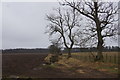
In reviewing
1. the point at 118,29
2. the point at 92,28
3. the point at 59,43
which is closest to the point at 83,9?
the point at 92,28

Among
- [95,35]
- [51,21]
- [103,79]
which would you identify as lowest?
[103,79]

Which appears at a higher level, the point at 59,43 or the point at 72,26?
the point at 72,26

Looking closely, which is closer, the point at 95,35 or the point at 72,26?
the point at 95,35

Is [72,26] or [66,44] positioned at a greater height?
[72,26]

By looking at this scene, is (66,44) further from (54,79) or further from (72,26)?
(54,79)

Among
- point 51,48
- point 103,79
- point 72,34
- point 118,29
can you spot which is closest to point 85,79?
point 103,79

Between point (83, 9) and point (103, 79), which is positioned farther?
point (83, 9)

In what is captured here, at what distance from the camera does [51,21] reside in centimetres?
5841

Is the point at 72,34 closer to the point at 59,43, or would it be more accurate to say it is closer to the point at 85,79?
the point at 59,43

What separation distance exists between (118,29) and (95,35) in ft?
12.4

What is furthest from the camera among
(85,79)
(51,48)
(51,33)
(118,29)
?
(51,48)

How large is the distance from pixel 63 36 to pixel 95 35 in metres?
22.3

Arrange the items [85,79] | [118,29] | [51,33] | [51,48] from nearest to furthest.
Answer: [85,79] < [118,29] < [51,33] < [51,48]

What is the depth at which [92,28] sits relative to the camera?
120ft
